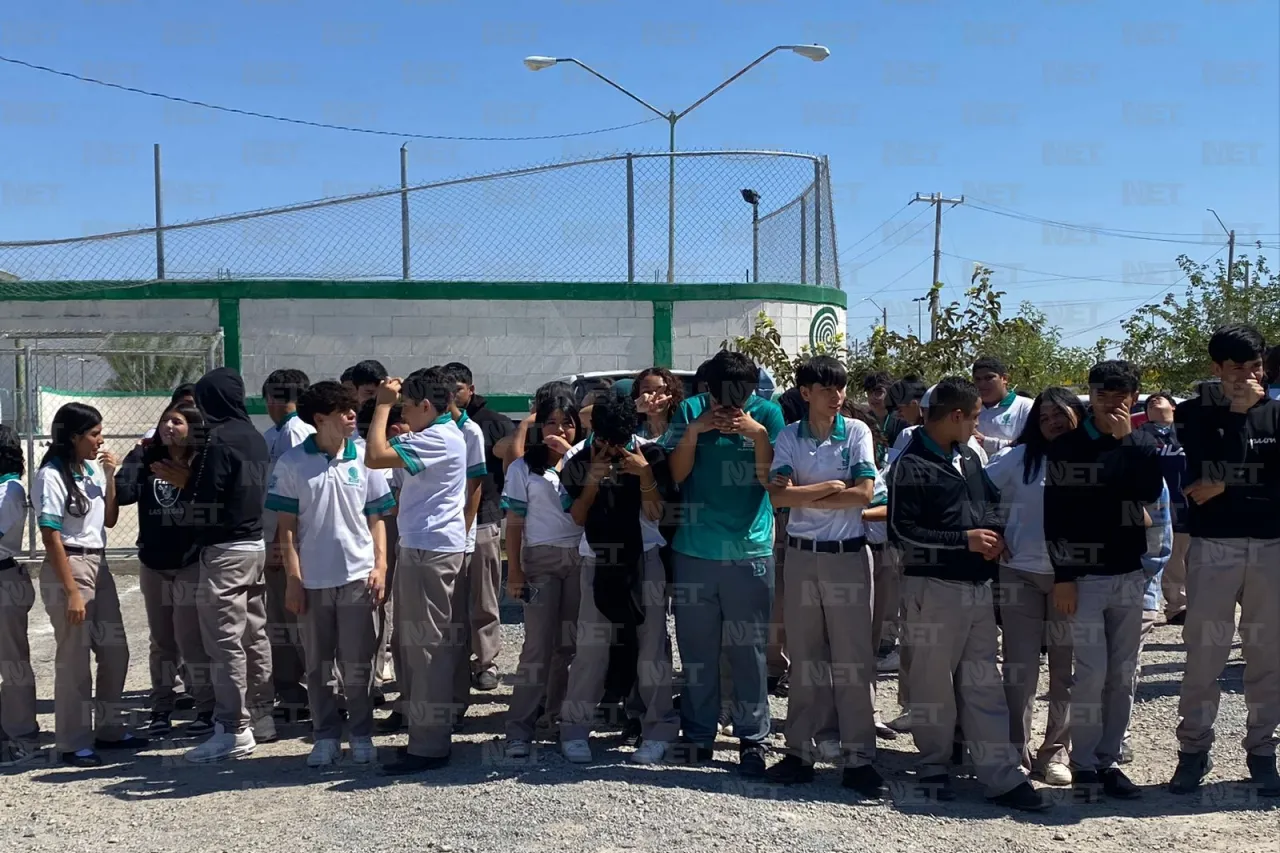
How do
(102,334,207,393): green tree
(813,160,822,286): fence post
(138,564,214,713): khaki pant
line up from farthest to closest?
(102,334,207,393): green tree, (813,160,822,286): fence post, (138,564,214,713): khaki pant

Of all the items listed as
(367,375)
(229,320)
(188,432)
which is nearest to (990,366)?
(367,375)

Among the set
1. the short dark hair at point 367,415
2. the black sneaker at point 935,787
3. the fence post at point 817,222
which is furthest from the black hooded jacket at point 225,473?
the fence post at point 817,222

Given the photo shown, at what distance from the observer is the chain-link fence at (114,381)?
13219 millimetres

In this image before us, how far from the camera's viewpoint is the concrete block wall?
13.8 m

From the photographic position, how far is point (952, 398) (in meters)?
5.10

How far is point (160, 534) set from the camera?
6141 millimetres

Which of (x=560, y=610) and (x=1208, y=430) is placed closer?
(x=1208, y=430)

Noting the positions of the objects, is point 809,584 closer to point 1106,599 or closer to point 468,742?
point 1106,599

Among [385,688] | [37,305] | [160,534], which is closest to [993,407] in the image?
[385,688]

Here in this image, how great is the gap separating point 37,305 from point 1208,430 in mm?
13415

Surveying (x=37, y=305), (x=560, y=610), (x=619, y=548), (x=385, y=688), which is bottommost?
(x=385, y=688)

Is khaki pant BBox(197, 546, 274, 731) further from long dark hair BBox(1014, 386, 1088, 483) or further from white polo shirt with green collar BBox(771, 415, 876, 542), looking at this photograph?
long dark hair BBox(1014, 386, 1088, 483)

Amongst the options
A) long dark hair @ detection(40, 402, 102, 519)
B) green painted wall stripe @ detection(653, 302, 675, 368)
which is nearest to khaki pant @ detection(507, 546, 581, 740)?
long dark hair @ detection(40, 402, 102, 519)

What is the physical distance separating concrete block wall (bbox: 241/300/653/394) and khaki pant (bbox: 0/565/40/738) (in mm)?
7975
